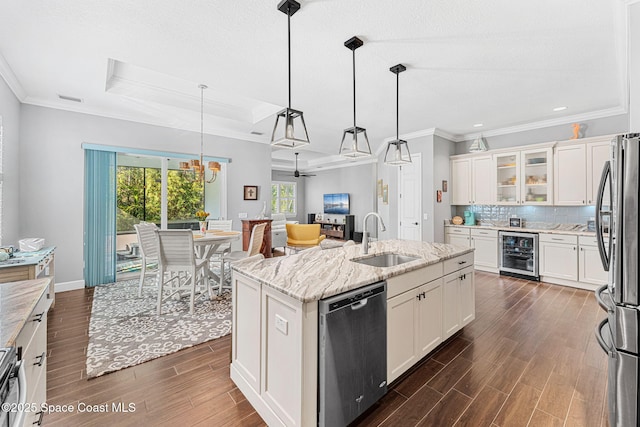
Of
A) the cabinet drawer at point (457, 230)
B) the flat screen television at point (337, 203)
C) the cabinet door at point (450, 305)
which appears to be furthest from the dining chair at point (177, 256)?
the flat screen television at point (337, 203)

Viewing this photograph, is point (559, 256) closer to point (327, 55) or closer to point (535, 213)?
point (535, 213)

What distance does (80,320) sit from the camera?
3.13 metres

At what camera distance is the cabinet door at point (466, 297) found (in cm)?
273

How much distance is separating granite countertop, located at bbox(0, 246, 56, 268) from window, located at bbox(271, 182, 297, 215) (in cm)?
807

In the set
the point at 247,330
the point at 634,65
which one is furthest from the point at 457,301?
the point at 634,65

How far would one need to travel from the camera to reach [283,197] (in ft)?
37.6

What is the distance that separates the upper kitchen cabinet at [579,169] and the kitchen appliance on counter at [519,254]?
0.80 m

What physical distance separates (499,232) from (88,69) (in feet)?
21.6

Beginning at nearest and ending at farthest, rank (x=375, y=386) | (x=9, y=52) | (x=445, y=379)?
(x=375, y=386), (x=445, y=379), (x=9, y=52)

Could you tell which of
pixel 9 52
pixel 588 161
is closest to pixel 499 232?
pixel 588 161

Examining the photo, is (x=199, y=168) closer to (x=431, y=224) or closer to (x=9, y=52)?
(x=9, y=52)

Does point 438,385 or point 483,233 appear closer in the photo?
point 438,385

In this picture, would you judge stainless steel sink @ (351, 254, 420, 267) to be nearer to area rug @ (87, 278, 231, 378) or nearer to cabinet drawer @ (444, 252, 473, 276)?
cabinet drawer @ (444, 252, 473, 276)

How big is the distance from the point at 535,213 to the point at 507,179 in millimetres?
801
